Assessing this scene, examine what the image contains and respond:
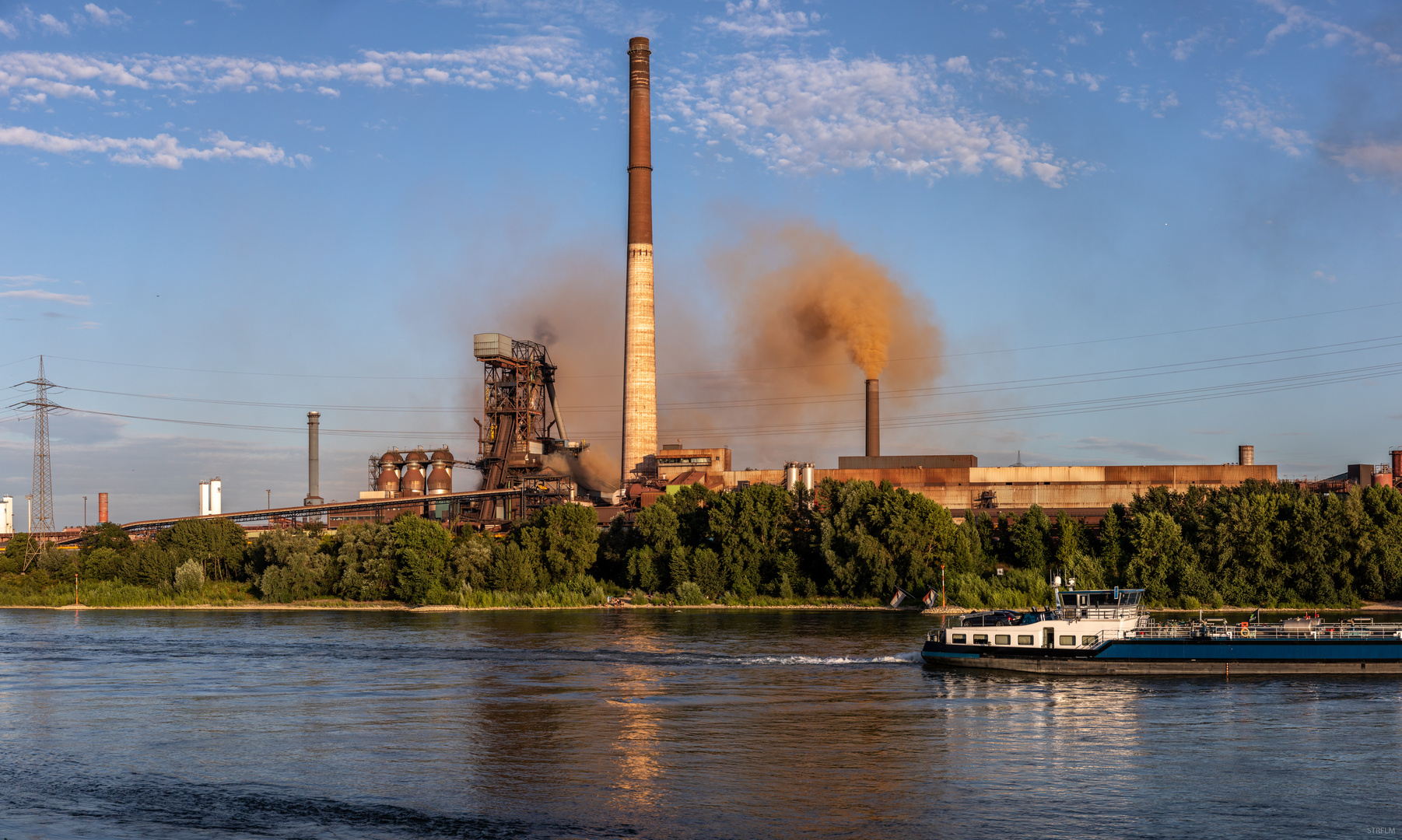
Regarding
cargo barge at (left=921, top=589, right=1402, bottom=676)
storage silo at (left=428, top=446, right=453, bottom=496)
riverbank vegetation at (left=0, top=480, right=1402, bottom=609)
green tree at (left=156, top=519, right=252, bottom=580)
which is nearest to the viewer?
cargo barge at (left=921, top=589, right=1402, bottom=676)

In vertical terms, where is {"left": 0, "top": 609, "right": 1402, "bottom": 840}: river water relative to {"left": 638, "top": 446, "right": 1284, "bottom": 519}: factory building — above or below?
below

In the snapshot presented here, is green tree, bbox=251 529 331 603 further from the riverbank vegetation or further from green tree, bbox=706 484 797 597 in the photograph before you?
green tree, bbox=706 484 797 597

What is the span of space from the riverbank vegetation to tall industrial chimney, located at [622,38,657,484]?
18.0 m

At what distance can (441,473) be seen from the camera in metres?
174

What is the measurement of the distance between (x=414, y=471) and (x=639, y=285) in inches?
1974

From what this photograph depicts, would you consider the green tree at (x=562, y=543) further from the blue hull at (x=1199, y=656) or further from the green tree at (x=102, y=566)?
the blue hull at (x=1199, y=656)

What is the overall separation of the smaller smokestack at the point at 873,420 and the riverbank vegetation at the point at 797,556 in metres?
20.2

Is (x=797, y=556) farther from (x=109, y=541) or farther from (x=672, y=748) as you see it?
(x=109, y=541)

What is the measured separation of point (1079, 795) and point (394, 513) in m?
136

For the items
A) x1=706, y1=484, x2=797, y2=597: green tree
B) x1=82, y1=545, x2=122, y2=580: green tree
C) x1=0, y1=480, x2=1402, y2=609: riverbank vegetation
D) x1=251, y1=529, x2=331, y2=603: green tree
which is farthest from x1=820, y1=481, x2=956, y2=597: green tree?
x1=82, y1=545, x2=122, y2=580: green tree

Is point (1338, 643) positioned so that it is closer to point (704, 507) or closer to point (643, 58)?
point (704, 507)

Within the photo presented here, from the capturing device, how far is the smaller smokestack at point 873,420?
5787 inches

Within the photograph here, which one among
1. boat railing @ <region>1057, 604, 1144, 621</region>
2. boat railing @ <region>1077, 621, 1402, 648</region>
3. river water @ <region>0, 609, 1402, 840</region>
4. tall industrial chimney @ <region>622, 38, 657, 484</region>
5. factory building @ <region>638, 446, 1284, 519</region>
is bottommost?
river water @ <region>0, 609, 1402, 840</region>

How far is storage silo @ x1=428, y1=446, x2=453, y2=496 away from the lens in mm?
173000
